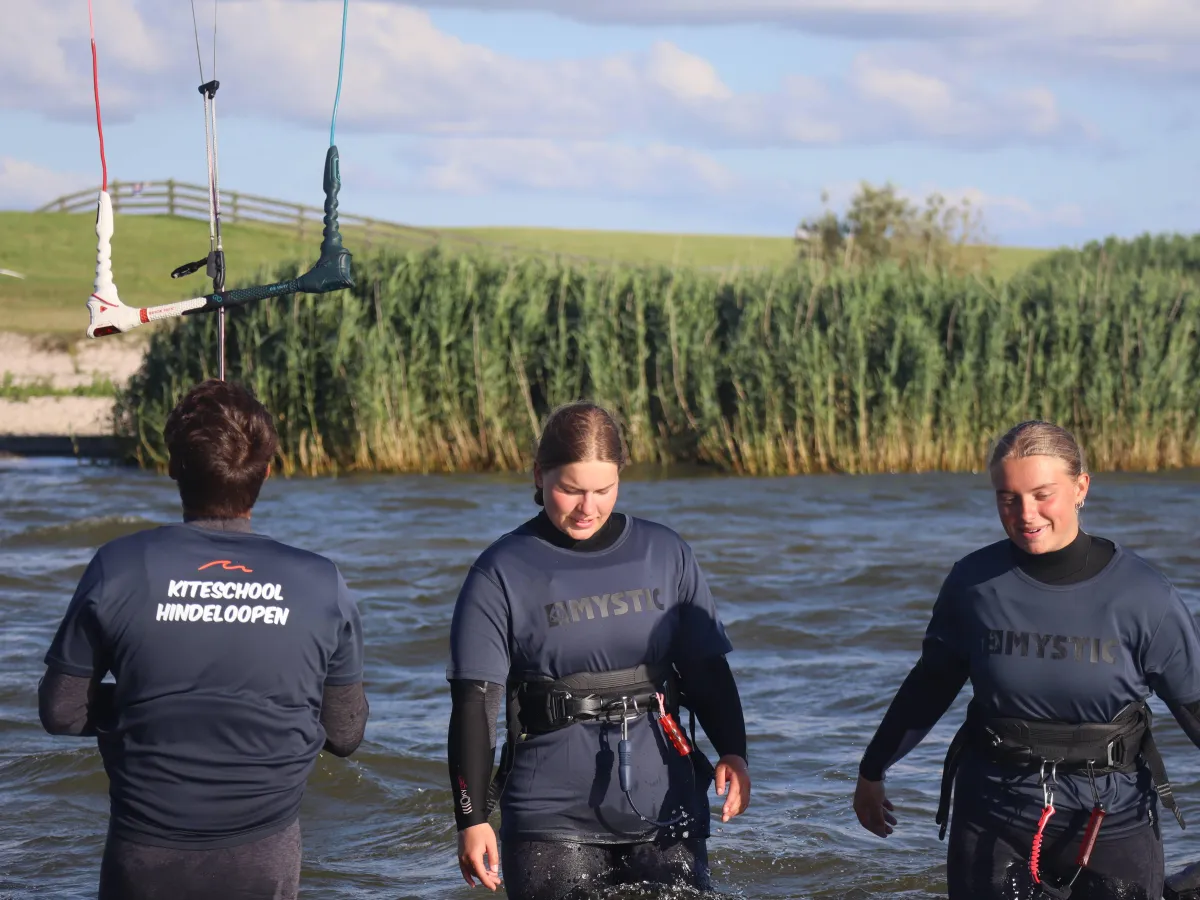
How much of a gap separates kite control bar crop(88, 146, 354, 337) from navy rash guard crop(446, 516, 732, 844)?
2.58 ft

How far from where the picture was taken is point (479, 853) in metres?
3.76

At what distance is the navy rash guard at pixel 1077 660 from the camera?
12.3ft

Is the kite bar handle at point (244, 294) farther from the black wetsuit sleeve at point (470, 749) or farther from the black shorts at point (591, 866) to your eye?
the black shorts at point (591, 866)

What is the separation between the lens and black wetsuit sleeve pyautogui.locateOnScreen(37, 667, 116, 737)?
3176mm

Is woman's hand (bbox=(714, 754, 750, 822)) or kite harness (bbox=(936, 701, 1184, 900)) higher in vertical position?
kite harness (bbox=(936, 701, 1184, 900))

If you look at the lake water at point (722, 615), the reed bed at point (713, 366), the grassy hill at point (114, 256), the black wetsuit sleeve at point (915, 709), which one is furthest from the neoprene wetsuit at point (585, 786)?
the grassy hill at point (114, 256)

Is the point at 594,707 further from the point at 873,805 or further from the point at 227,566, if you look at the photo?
the point at 227,566

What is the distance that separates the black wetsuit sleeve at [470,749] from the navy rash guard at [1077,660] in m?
1.21

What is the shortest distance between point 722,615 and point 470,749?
356 inches

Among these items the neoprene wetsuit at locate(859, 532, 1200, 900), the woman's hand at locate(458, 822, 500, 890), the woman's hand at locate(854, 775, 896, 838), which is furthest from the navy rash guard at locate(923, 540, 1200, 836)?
Result: the woman's hand at locate(458, 822, 500, 890)

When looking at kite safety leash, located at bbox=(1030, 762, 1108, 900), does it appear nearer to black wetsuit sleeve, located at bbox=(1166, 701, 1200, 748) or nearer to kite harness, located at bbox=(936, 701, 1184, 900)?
kite harness, located at bbox=(936, 701, 1184, 900)

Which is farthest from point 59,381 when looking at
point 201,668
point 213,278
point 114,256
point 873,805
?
point 201,668

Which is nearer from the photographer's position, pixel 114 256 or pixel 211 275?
pixel 211 275

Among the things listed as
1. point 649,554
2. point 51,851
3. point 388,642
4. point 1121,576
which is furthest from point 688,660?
point 388,642
